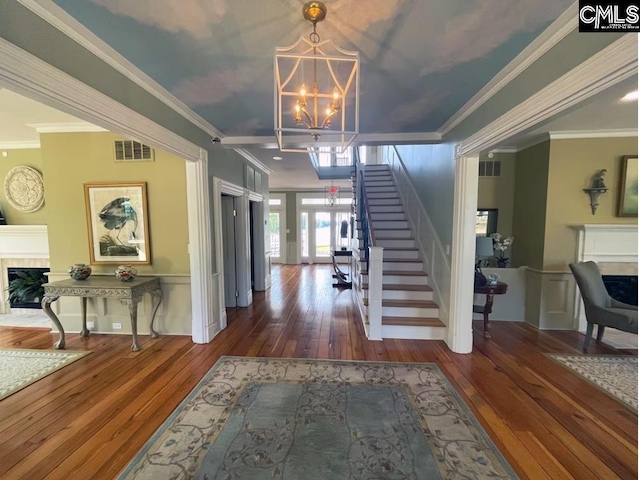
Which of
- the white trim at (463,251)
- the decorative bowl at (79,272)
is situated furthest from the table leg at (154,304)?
the white trim at (463,251)

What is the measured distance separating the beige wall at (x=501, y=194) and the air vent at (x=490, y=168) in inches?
2.0

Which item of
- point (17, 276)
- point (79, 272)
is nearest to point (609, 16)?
point (79, 272)

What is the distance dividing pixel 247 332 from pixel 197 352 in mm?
733

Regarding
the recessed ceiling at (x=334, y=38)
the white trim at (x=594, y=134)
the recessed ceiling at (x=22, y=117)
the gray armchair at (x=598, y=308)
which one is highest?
the recessed ceiling at (x=22, y=117)

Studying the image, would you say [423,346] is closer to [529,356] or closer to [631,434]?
[529,356]

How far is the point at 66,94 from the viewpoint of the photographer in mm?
1683

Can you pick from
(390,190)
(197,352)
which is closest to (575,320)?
(390,190)

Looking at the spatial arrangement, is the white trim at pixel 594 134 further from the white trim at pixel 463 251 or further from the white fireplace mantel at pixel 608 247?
the white trim at pixel 463 251

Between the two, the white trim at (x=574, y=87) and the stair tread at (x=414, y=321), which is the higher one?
the white trim at (x=574, y=87)

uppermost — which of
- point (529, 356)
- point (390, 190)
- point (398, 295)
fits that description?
point (390, 190)

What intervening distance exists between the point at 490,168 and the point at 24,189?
24.7ft

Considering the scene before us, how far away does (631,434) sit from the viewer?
1988mm

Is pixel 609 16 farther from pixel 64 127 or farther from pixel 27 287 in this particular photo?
pixel 27 287

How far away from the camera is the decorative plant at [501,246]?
12.9 ft
